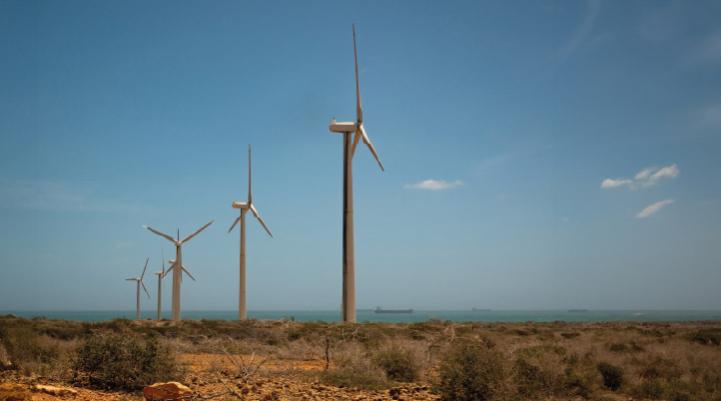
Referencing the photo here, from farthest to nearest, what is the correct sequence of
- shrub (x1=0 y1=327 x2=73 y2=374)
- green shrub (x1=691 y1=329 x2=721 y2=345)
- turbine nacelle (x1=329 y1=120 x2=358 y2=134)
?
turbine nacelle (x1=329 y1=120 x2=358 y2=134) → green shrub (x1=691 y1=329 x2=721 y2=345) → shrub (x1=0 y1=327 x2=73 y2=374)

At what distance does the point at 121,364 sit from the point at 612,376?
13.8m

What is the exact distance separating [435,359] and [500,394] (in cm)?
854

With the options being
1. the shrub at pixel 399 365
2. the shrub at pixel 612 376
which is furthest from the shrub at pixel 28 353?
the shrub at pixel 612 376

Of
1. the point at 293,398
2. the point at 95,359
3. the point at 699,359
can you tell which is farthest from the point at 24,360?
the point at 699,359

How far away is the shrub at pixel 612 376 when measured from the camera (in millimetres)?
15922

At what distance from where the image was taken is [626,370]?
17.5 metres

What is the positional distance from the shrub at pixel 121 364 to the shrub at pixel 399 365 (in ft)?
19.6

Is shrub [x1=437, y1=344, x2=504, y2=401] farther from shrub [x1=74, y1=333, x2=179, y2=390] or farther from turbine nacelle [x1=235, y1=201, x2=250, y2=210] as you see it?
turbine nacelle [x1=235, y1=201, x2=250, y2=210]

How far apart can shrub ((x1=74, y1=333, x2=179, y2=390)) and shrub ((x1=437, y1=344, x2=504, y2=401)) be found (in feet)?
22.9

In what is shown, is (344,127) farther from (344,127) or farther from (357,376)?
(357,376)

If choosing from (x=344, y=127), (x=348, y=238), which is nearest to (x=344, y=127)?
(x=344, y=127)

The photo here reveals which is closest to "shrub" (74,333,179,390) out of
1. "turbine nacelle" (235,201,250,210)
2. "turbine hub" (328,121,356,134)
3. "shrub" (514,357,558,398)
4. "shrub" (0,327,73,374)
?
"shrub" (0,327,73,374)

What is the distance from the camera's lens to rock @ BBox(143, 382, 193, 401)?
36.2 ft

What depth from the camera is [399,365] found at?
52.8 ft
